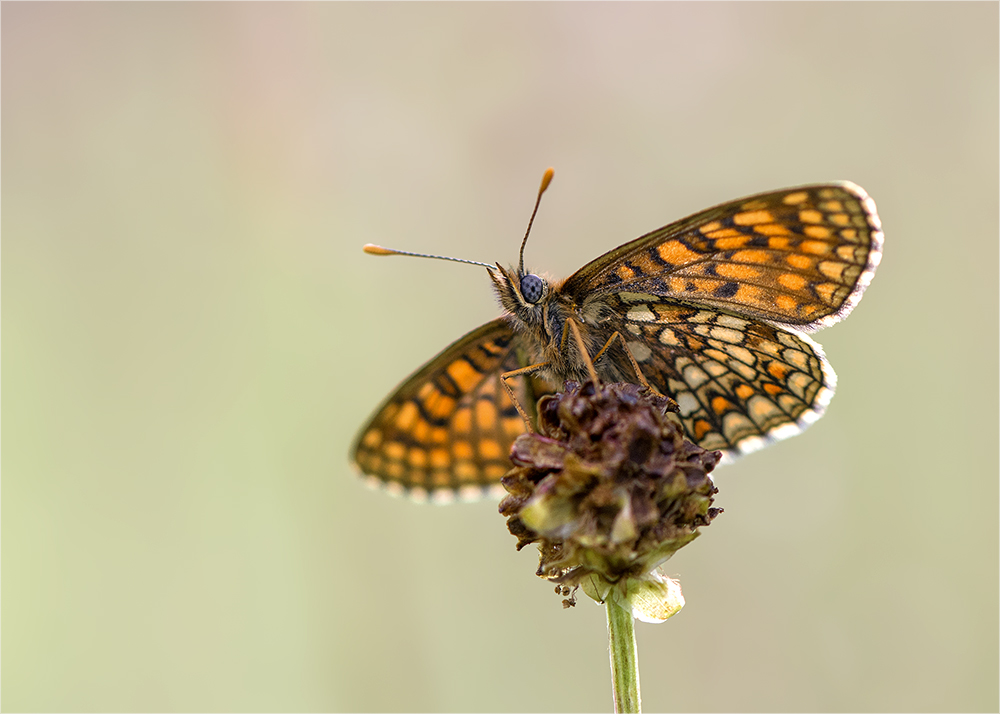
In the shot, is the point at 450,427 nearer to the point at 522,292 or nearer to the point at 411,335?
the point at 522,292

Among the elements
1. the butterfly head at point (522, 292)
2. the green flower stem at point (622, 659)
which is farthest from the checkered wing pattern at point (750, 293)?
the green flower stem at point (622, 659)

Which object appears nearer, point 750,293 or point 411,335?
point 750,293

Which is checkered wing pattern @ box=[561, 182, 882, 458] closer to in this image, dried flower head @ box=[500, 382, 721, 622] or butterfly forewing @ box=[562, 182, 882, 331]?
butterfly forewing @ box=[562, 182, 882, 331]

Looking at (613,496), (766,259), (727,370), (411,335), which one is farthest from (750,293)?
(411,335)

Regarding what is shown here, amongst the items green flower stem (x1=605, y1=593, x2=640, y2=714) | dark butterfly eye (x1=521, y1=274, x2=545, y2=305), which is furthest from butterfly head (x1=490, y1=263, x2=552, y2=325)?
green flower stem (x1=605, y1=593, x2=640, y2=714)

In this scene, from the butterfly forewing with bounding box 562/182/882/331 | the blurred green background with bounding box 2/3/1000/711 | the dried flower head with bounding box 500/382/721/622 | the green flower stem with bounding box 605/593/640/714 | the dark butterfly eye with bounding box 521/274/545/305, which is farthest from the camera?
the blurred green background with bounding box 2/3/1000/711

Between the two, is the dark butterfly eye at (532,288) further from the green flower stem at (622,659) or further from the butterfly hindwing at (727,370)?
the green flower stem at (622,659)
